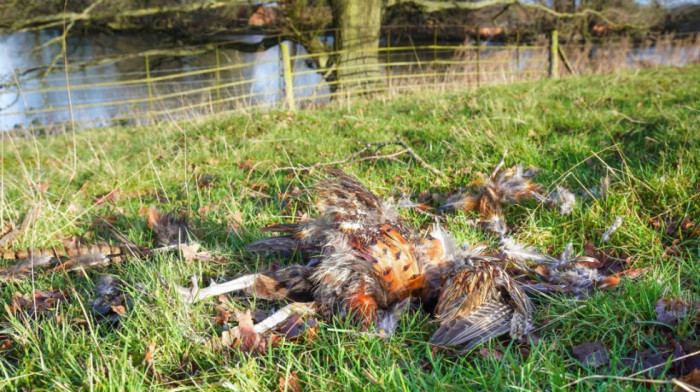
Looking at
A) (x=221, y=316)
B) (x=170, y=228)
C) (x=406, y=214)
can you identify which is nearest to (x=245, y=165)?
(x=170, y=228)

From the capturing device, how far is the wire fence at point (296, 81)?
959 centimetres

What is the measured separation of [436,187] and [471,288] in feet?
5.13

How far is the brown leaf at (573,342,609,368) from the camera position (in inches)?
58.3

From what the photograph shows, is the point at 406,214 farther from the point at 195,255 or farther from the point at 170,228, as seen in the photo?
the point at 170,228

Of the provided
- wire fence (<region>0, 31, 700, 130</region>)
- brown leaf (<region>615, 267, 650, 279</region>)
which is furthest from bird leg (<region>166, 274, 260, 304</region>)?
wire fence (<region>0, 31, 700, 130</region>)

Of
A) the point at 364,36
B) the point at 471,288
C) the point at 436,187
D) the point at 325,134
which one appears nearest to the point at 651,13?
the point at 364,36

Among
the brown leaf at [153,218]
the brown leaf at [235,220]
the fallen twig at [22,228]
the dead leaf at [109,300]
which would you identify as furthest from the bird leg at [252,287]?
the fallen twig at [22,228]

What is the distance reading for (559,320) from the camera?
1.73 m

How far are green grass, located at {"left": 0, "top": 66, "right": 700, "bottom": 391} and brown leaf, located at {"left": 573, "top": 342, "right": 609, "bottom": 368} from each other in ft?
0.13

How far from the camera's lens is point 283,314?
174 centimetres

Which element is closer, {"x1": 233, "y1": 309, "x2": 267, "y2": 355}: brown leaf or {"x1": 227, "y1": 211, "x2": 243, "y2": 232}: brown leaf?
{"x1": 233, "y1": 309, "x2": 267, "y2": 355}: brown leaf

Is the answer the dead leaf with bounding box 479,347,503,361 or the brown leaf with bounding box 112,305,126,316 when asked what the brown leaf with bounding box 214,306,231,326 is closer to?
the brown leaf with bounding box 112,305,126,316

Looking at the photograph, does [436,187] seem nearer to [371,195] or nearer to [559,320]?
[371,195]

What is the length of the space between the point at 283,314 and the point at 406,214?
3.85ft
